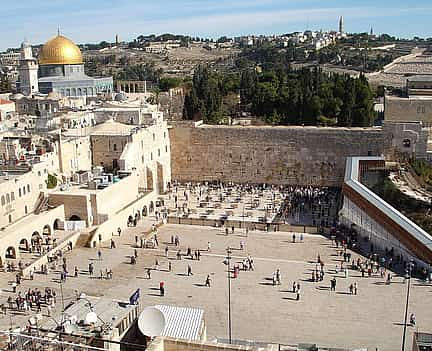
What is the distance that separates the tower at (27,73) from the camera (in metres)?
44.3

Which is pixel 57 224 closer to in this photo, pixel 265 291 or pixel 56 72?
pixel 265 291

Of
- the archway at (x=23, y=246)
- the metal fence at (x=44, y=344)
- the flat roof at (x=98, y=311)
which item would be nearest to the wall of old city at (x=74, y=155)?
the archway at (x=23, y=246)

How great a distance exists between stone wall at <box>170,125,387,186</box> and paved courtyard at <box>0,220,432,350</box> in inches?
388

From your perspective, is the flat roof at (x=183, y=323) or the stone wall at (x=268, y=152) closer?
the flat roof at (x=183, y=323)

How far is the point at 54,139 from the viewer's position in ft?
90.3

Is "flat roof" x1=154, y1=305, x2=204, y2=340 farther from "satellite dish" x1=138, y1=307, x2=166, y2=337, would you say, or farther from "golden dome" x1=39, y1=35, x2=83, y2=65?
"golden dome" x1=39, y1=35, x2=83, y2=65

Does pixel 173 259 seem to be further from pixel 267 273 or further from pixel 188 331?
pixel 188 331

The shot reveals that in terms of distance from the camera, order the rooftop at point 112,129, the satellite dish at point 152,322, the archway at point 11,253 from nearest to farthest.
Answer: the satellite dish at point 152,322
the archway at point 11,253
the rooftop at point 112,129

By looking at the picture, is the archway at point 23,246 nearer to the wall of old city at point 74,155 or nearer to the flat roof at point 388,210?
the wall of old city at point 74,155

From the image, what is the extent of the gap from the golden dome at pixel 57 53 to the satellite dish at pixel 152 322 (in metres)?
37.3

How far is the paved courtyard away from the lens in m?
15.1

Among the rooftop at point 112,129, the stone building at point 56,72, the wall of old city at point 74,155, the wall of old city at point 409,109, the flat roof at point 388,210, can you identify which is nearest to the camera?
the flat roof at point 388,210

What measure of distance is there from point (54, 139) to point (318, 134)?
14.4 meters

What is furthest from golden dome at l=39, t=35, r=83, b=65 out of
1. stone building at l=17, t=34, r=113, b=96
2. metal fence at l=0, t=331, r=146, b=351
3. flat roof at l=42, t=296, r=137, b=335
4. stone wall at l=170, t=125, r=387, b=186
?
metal fence at l=0, t=331, r=146, b=351
